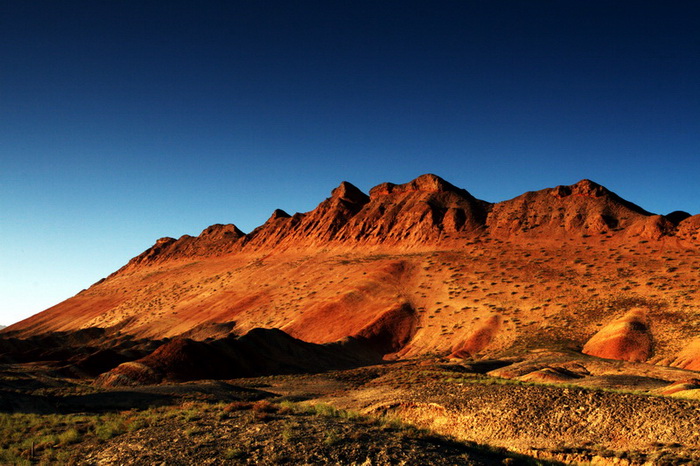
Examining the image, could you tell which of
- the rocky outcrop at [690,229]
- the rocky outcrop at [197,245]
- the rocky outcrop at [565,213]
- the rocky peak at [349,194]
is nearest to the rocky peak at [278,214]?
the rocky outcrop at [197,245]

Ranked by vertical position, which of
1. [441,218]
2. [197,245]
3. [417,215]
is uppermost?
[197,245]

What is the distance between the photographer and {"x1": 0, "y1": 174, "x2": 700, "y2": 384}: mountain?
43.8 metres

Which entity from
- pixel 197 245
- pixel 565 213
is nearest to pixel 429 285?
pixel 565 213

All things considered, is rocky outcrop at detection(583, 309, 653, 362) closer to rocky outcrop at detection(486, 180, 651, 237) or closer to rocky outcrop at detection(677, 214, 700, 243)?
rocky outcrop at detection(677, 214, 700, 243)

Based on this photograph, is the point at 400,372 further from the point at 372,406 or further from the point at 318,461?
the point at 318,461

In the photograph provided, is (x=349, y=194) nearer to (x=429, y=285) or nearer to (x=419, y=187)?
(x=419, y=187)

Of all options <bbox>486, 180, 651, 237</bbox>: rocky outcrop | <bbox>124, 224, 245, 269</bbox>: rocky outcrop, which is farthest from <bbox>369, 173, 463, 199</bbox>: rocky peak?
<bbox>124, 224, 245, 269</bbox>: rocky outcrop

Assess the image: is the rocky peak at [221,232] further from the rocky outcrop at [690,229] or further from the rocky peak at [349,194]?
the rocky outcrop at [690,229]

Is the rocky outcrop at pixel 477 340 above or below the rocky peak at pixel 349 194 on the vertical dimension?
below

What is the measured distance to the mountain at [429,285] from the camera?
43.8 metres

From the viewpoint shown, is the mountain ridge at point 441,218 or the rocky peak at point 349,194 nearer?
the mountain ridge at point 441,218

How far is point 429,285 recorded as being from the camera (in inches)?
2376

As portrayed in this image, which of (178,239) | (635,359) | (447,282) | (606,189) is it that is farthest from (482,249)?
(178,239)

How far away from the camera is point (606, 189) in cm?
7412
